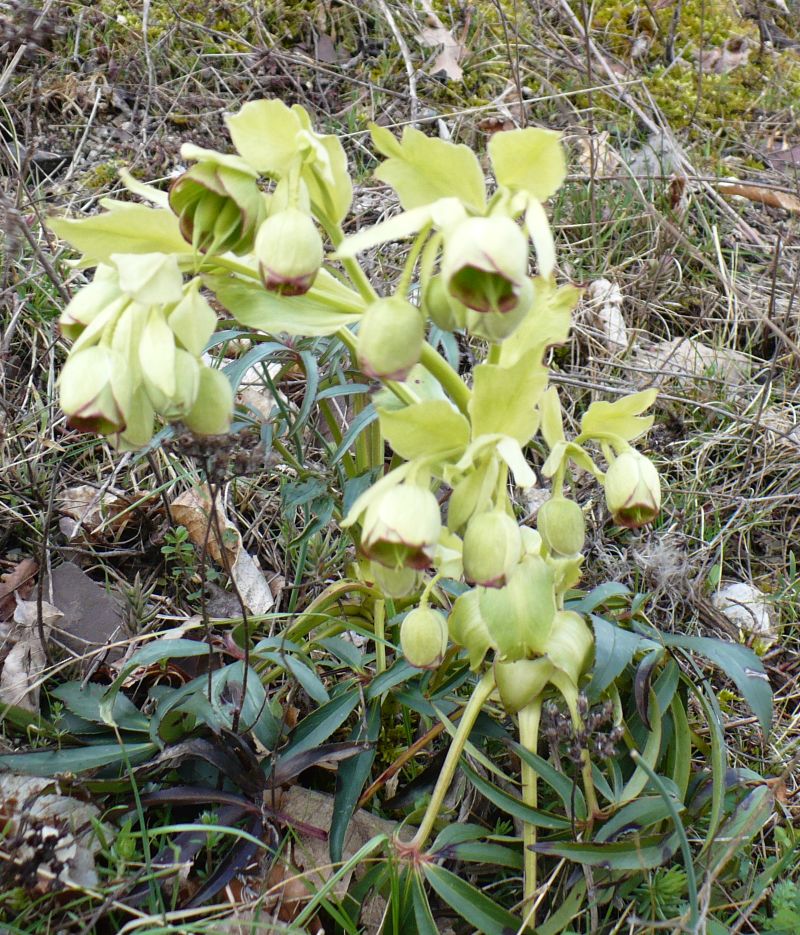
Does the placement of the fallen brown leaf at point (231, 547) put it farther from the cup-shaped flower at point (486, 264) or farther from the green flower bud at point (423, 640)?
the cup-shaped flower at point (486, 264)

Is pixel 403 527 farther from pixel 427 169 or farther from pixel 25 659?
pixel 25 659

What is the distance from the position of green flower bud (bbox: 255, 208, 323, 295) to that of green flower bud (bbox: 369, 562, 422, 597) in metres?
0.29

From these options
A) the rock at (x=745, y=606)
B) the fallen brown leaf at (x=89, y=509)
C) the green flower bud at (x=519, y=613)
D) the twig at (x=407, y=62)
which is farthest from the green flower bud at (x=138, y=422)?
the twig at (x=407, y=62)

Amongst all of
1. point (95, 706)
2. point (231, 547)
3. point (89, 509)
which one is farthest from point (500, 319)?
point (89, 509)

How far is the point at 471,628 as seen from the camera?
102 centimetres

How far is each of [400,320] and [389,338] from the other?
0.02 m

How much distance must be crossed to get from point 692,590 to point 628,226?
45.5 inches

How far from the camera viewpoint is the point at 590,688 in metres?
1.01

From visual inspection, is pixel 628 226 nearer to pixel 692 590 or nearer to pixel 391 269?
pixel 391 269

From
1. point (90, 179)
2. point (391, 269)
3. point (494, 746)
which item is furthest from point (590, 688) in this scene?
point (90, 179)

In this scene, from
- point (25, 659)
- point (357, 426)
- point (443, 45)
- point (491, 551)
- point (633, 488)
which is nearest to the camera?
point (491, 551)

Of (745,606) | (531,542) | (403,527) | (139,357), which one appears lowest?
(745,606)

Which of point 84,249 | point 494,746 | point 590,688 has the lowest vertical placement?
point 494,746

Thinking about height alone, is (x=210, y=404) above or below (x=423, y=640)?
above
